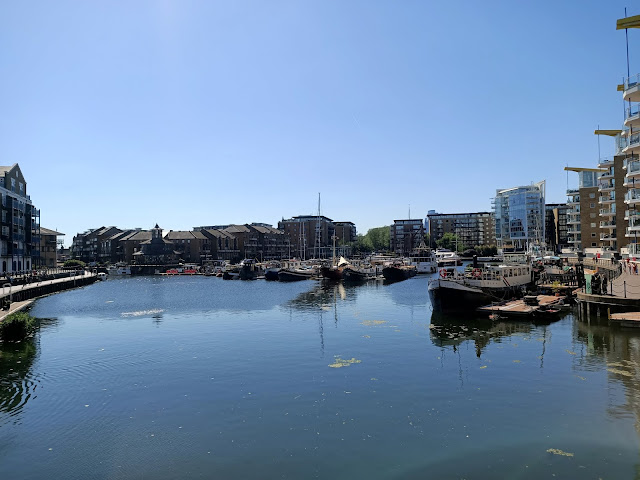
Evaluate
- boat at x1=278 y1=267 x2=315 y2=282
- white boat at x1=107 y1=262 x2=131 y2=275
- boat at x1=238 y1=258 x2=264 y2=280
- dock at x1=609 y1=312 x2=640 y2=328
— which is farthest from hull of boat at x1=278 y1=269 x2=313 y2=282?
dock at x1=609 y1=312 x2=640 y2=328

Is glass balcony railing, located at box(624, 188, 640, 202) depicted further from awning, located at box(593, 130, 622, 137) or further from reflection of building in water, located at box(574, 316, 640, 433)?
awning, located at box(593, 130, 622, 137)

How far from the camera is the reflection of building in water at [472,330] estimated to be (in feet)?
113

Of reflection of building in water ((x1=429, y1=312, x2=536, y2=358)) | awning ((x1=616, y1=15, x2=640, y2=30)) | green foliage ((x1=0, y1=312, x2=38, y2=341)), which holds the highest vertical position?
awning ((x1=616, y1=15, x2=640, y2=30))

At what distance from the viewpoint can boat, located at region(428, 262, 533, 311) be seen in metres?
47.6

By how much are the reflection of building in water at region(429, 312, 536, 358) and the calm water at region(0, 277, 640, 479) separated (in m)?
0.24

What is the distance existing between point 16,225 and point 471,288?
89.5 metres

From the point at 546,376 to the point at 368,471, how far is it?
14759 mm

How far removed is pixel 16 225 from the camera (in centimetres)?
9088

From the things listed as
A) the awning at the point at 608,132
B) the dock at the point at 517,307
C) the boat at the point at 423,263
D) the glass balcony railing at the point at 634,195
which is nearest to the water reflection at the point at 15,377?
the dock at the point at 517,307

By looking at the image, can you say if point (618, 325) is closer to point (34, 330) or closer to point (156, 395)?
point (156, 395)

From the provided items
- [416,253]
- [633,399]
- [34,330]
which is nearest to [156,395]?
[633,399]

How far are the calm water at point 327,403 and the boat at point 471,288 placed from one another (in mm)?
7124

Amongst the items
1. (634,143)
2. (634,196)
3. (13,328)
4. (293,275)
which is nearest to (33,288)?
(13,328)

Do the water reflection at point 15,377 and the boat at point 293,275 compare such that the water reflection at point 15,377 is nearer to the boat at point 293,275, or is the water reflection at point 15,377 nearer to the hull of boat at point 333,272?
the hull of boat at point 333,272
